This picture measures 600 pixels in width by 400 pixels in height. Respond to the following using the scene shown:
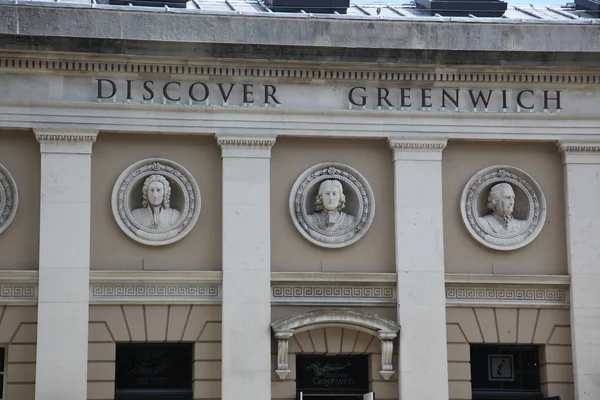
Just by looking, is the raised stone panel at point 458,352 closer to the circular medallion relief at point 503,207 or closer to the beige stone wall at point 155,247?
the circular medallion relief at point 503,207

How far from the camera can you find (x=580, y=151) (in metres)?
29.4

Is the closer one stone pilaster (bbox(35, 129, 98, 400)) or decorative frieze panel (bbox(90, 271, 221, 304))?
stone pilaster (bbox(35, 129, 98, 400))

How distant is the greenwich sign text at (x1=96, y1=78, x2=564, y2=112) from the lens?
94.2 ft

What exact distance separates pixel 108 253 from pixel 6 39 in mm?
4589

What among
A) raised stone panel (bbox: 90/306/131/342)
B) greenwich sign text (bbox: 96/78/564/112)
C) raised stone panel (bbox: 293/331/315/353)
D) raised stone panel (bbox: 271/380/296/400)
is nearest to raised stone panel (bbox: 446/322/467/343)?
raised stone panel (bbox: 293/331/315/353)

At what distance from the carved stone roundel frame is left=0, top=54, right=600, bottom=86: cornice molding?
2.14m

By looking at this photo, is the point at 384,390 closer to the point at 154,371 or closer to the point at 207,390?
the point at 207,390

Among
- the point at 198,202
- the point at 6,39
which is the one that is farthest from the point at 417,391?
the point at 6,39

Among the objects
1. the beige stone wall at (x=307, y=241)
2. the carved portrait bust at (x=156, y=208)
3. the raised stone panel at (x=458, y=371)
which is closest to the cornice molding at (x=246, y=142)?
the beige stone wall at (x=307, y=241)

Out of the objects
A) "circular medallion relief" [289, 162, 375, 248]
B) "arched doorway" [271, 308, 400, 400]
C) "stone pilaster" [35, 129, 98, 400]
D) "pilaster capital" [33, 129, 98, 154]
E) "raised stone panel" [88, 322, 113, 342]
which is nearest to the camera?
"stone pilaster" [35, 129, 98, 400]

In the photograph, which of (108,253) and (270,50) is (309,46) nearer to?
(270,50)

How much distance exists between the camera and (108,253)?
92.5 feet

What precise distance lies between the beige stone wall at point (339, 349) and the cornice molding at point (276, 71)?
5.15 meters

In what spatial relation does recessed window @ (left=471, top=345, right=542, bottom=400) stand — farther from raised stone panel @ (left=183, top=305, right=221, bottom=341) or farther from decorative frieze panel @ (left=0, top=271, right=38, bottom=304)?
decorative frieze panel @ (left=0, top=271, right=38, bottom=304)
